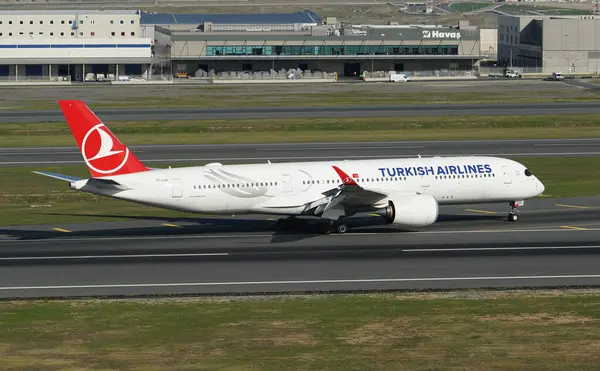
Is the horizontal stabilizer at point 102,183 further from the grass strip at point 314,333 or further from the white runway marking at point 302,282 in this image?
the grass strip at point 314,333

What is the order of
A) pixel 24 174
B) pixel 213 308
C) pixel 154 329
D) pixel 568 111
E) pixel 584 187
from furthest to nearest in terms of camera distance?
pixel 568 111
pixel 24 174
pixel 584 187
pixel 213 308
pixel 154 329

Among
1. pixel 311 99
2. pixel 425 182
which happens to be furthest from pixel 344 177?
pixel 311 99

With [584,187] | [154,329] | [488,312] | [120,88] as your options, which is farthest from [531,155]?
[120,88]

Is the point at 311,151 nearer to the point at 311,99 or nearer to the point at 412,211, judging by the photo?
the point at 412,211

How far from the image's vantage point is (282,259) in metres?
54.0

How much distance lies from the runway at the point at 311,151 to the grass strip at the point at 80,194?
210 inches

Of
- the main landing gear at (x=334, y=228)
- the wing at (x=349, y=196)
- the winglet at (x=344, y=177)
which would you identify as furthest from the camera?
the main landing gear at (x=334, y=228)

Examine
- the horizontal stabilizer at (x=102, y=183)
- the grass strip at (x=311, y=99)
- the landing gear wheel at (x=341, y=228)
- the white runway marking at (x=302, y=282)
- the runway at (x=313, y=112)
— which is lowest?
the white runway marking at (x=302, y=282)

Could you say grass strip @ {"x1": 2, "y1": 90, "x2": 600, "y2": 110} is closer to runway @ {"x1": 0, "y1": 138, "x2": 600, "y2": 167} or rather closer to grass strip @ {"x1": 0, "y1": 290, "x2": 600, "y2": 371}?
runway @ {"x1": 0, "y1": 138, "x2": 600, "y2": 167}

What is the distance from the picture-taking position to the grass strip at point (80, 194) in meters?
67.7

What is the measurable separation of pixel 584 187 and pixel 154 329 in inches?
1772

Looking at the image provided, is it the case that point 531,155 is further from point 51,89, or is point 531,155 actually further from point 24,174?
point 51,89

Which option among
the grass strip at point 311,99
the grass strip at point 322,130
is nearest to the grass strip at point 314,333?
the grass strip at point 322,130

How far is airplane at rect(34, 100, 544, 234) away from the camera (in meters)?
58.4
